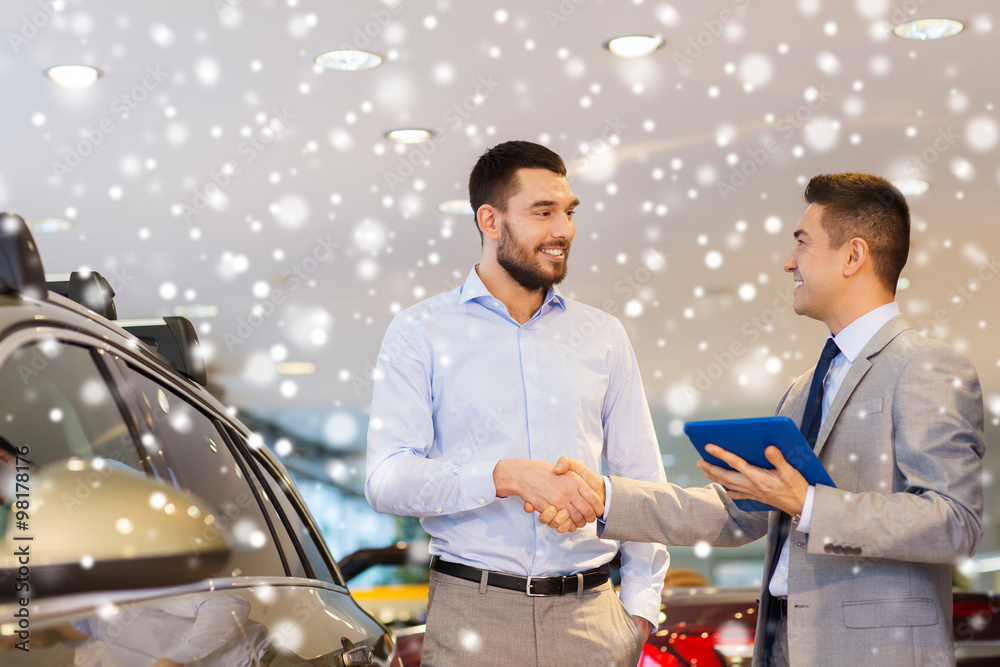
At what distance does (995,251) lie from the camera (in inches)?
262

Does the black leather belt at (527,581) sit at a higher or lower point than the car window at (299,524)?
lower

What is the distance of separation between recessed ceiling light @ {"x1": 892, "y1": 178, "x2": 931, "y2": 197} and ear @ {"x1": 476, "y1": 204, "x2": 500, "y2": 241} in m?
3.79

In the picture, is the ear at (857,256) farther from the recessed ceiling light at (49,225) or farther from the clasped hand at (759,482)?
the recessed ceiling light at (49,225)

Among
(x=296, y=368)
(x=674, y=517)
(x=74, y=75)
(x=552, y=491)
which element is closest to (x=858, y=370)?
(x=674, y=517)

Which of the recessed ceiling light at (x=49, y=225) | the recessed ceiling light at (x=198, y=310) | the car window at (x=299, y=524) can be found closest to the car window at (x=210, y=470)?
the car window at (x=299, y=524)

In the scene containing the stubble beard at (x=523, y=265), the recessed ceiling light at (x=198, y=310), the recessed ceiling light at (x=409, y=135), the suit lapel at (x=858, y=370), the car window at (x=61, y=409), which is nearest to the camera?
the car window at (x=61, y=409)

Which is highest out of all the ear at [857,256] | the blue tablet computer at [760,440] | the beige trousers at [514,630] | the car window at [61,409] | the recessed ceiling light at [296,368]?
the recessed ceiling light at [296,368]

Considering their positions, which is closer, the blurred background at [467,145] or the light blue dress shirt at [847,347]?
the light blue dress shirt at [847,347]

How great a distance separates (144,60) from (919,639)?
10.8 feet

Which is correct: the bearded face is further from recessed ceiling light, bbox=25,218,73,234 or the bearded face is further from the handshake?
recessed ceiling light, bbox=25,218,73,234

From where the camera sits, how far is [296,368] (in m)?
9.42

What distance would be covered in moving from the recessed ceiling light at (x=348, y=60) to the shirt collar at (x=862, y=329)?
238 centimetres

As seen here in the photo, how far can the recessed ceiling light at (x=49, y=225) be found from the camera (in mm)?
5637

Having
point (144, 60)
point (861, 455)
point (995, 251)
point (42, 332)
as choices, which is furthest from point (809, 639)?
point (995, 251)
